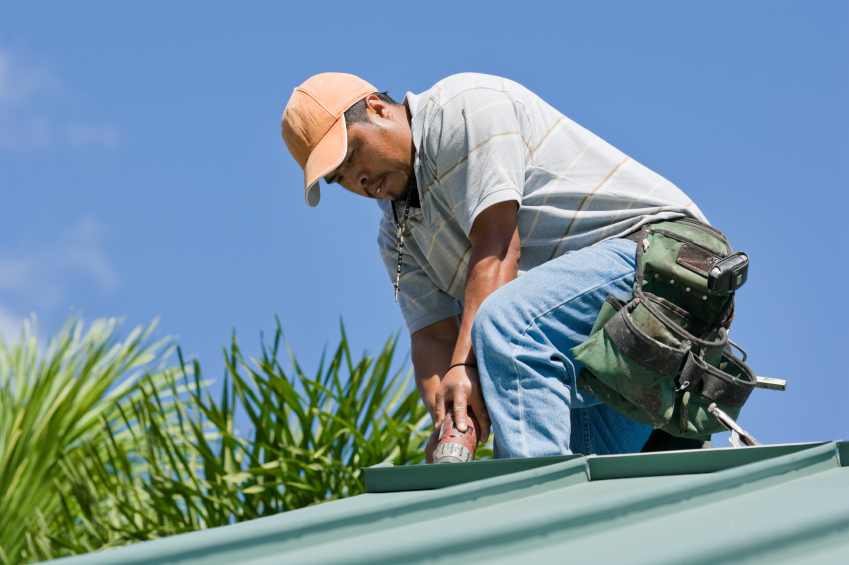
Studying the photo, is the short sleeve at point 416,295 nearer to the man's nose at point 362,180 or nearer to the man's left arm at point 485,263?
the man's nose at point 362,180

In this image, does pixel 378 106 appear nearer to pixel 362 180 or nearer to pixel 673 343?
pixel 362 180

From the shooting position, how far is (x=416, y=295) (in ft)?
12.5

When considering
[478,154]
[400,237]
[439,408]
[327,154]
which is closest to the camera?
[439,408]

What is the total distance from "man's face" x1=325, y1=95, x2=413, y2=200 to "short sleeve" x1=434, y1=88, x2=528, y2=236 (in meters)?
0.12

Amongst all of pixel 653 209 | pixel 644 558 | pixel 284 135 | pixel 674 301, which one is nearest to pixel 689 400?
pixel 674 301

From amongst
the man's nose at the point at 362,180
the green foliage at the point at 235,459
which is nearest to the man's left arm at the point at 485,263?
the man's nose at the point at 362,180

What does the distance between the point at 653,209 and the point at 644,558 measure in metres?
1.95

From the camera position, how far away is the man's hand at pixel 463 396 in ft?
10.2

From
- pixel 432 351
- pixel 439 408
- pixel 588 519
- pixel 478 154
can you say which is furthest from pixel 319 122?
pixel 588 519

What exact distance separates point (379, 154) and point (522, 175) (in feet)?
1.25

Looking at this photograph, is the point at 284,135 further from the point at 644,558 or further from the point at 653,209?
the point at 644,558

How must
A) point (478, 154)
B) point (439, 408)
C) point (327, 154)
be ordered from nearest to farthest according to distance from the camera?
1. point (439, 408)
2. point (478, 154)
3. point (327, 154)

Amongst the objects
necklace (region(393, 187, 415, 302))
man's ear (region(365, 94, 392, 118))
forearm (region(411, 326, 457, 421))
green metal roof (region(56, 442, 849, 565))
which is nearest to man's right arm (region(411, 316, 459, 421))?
forearm (region(411, 326, 457, 421))

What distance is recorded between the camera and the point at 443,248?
3582 mm
